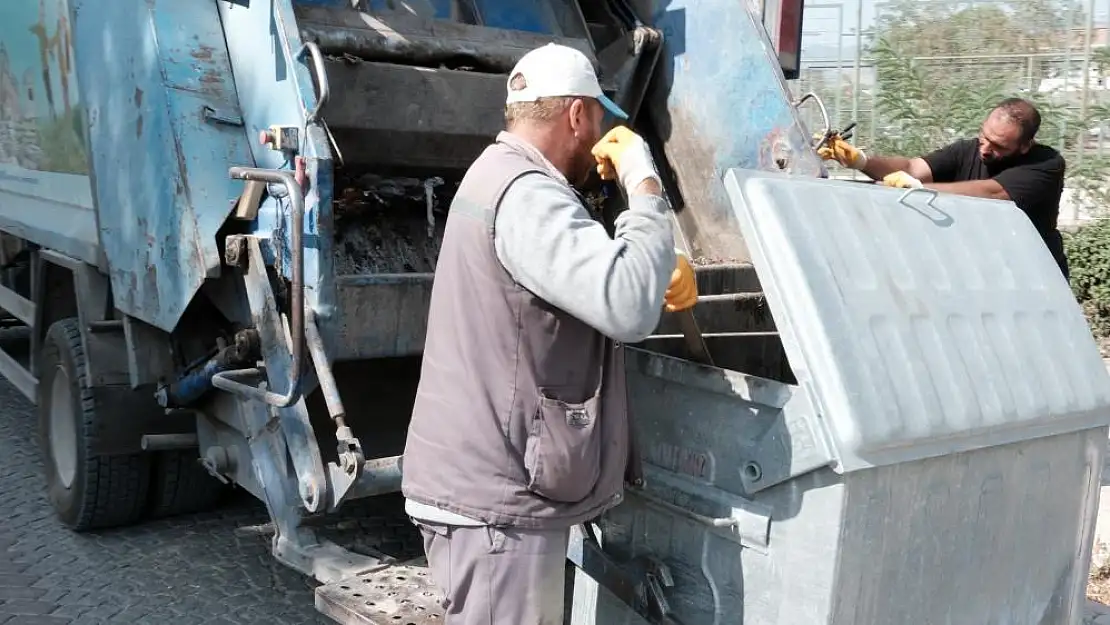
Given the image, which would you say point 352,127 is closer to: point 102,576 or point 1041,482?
point 102,576

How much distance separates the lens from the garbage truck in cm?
179

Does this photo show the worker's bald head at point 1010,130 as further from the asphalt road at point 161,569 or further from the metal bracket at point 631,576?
the asphalt road at point 161,569

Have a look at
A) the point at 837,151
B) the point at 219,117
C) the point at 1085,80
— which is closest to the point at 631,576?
the point at 219,117

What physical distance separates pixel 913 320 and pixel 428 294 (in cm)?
139

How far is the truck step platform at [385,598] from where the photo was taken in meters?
2.20

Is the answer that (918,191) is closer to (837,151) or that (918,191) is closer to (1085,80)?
(837,151)

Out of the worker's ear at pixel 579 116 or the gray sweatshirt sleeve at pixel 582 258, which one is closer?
the gray sweatshirt sleeve at pixel 582 258

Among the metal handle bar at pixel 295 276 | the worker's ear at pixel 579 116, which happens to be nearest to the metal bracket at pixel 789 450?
the worker's ear at pixel 579 116

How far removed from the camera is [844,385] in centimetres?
169

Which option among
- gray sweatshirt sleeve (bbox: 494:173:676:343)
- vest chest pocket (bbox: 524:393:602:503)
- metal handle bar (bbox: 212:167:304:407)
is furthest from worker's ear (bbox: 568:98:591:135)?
metal handle bar (bbox: 212:167:304:407)

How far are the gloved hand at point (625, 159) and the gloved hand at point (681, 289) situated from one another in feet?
0.57

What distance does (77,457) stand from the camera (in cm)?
364

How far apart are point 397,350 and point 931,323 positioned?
4.72 feet

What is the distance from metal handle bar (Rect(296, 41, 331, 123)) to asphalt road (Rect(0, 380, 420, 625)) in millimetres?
1168
